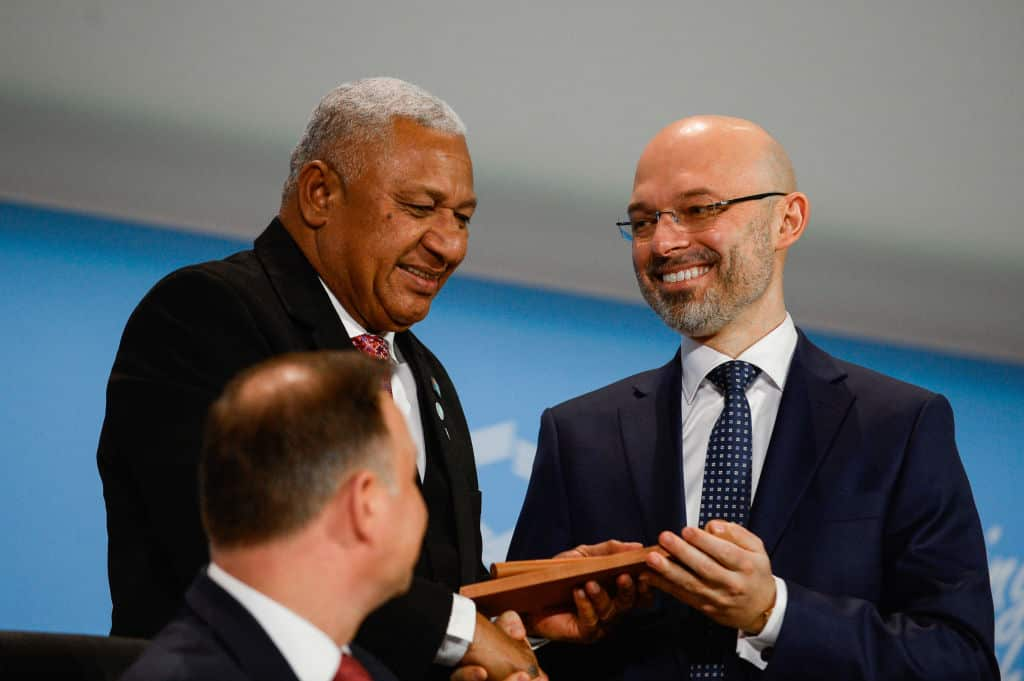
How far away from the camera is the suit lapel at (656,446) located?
2.75 meters

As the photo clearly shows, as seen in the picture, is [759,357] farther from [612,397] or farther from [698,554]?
[698,554]

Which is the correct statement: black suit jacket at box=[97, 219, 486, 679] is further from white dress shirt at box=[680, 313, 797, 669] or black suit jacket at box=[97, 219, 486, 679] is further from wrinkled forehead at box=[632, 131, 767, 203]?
wrinkled forehead at box=[632, 131, 767, 203]

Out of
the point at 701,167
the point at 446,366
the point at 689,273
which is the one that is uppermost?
the point at 701,167

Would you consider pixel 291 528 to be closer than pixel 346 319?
Yes

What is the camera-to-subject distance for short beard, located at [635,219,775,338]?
9.30ft

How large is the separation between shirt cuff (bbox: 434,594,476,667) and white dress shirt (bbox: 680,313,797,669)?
0.61 metres

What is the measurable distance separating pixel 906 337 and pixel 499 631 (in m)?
3.08

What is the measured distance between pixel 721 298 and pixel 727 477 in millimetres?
387

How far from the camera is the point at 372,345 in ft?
9.05

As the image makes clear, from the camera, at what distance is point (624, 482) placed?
9.30 ft

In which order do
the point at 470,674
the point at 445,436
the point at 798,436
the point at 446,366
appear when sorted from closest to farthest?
the point at 470,674
the point at 798,436
the point at 445,436
the point at 446,366

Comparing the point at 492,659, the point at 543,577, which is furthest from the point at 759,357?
the point at 492,659

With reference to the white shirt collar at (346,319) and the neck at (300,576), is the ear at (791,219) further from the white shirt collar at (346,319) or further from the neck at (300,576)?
the neck at (300,576)

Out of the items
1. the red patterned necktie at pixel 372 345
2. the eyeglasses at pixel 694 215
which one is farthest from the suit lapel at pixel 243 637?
the eyeglasses at pixel 694 215
